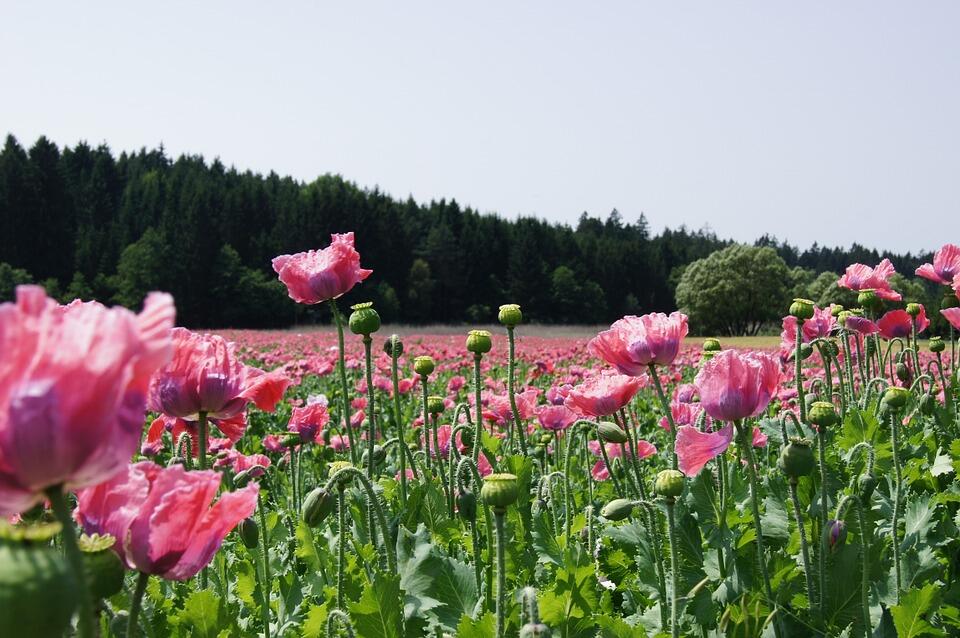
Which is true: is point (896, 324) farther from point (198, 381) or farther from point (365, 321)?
point (198, 381)

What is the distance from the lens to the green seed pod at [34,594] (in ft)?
1.85

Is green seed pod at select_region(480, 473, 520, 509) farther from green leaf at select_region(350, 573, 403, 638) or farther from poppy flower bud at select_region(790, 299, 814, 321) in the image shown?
poppy flower bud at select_region(790, 299, 814, 321)

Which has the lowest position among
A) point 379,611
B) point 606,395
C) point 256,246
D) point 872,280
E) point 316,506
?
point 379,611

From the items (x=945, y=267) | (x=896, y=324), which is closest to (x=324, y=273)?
(x=945, y=267)

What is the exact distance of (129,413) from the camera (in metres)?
0.64

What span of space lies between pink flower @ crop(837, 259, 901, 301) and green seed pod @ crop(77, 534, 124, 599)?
328cm

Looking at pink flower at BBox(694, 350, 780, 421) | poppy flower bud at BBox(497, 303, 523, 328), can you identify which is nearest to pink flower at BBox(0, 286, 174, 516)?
pink flower at BBox(694, 350, 780, 421)

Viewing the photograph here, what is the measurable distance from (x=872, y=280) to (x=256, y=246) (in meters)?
64.6

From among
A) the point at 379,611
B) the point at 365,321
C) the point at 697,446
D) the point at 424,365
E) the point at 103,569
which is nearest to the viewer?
the point at 103,569

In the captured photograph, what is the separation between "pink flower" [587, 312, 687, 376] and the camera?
194 centimetres

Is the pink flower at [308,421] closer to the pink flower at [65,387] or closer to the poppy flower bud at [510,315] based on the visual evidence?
the poppy flower bud at [510,315]

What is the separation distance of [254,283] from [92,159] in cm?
2638

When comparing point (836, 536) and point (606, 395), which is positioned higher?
point (606, 395)

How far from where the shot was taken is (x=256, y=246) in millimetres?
65062
